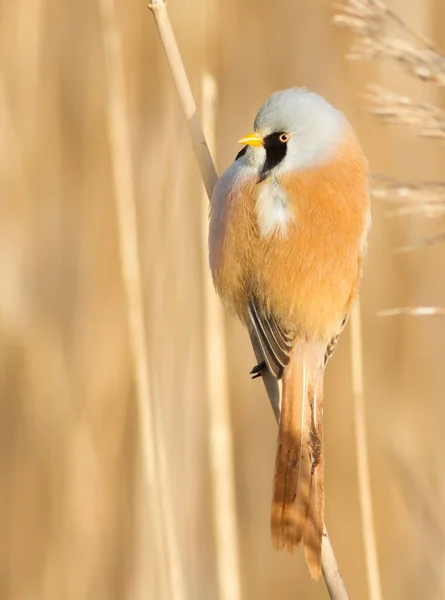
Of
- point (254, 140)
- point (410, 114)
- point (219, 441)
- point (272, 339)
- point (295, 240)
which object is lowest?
point (219, 441)

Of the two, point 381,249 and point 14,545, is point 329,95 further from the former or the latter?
point 14,545

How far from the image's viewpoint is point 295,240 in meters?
Answer: 1.63

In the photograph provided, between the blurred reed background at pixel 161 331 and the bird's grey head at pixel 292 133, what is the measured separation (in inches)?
15.9

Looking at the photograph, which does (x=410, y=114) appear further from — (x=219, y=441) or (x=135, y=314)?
(x=219, y=441)

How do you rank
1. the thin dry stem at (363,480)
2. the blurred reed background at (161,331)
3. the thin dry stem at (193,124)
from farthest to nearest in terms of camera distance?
the blurred reed background at (161,331) → the thin dry stem at (363,480) → the thin dry stem at (193,124)

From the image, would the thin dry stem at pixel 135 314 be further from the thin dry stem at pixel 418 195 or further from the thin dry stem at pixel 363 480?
the thin dry stem at pixel 418 195

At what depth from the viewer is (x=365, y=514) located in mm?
1553

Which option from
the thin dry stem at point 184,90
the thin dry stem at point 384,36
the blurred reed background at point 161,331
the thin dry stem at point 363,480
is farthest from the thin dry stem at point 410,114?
the blurred reed background at point 161,331

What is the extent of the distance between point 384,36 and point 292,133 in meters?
0.38

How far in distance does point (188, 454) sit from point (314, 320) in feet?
2.21

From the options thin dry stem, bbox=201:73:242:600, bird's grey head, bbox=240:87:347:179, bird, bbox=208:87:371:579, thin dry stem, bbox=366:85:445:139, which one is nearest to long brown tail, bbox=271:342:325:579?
bird, bbox=208:87:371:579

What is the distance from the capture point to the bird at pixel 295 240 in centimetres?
161

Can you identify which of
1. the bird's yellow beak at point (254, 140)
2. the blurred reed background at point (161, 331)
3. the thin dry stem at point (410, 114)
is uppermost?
the thin dry stem at point (410, 114)

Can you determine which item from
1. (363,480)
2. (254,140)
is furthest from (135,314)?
(363,480)
